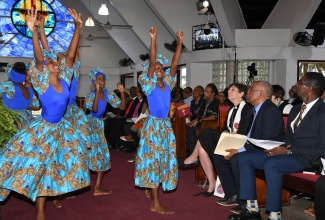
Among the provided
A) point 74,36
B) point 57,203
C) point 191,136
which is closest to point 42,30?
point 74,36

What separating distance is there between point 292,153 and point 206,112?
3.27 metres

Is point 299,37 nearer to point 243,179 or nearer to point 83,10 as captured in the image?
point 243,179

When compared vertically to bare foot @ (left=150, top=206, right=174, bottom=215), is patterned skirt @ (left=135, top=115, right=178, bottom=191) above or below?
above

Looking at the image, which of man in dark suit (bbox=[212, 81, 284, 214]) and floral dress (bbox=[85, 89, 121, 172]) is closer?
man in dark suit (bbox=[212, 81, 284, 214])

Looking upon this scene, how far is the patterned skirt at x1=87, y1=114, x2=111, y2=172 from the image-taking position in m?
4.77

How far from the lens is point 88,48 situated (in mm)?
20875

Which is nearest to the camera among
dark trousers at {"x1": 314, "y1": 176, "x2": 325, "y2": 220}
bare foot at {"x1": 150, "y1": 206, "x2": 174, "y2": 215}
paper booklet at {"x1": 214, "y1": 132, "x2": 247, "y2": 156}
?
dark trousers at {"x1": 314, "y1": 176, "x2": 325, "y2": 220}

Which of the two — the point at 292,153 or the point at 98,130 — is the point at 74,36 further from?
the point at 292,153

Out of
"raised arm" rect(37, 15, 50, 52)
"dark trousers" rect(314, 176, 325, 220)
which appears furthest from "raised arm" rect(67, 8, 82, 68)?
"dark trousers" rect(314, 176, 325, 220)

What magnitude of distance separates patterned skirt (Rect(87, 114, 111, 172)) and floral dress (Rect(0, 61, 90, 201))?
1145mm

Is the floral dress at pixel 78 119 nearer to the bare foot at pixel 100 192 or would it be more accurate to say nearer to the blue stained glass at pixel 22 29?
the bare foot at pixel 100 192

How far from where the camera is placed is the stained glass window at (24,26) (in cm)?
1889

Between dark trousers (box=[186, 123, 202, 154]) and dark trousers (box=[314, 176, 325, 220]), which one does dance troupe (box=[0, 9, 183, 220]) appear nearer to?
dark trousers (box=[314, 176, 325, 220])

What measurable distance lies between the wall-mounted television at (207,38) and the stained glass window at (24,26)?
7.96m
